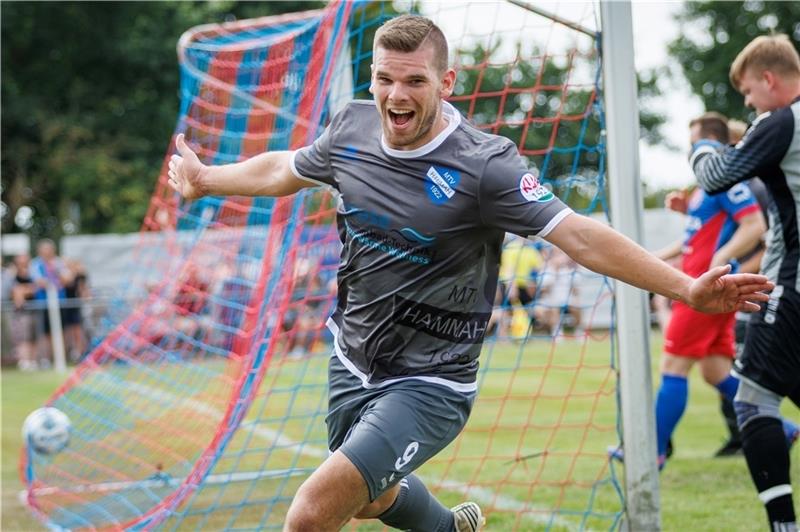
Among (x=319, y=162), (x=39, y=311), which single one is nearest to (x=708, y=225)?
(x=319, y=162)

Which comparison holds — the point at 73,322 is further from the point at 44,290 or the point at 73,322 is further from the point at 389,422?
the point at 389,422

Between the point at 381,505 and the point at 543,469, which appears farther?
the point at 543,469

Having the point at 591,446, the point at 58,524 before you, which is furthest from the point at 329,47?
the point at 591,446

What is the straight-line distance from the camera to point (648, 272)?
10.5ft

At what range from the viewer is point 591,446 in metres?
7.93

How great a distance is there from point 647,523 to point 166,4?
90.8 feet

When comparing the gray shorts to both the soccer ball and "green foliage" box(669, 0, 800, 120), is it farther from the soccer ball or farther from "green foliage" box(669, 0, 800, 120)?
"green foliage" box(669, 0, 800, 120)

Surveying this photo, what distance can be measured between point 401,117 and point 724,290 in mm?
1166

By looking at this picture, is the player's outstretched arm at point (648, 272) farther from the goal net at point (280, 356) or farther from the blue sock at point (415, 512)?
the goal net at point (280, 356)

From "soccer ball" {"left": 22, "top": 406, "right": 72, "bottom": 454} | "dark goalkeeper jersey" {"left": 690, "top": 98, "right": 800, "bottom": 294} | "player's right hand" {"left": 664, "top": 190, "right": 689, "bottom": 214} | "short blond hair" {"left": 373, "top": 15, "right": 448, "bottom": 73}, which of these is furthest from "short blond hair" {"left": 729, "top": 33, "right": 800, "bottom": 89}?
"soccer ball" {"left": 22, "top": 406, "right": 72, "bottom": 454}

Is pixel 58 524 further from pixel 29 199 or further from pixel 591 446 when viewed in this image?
pixel 29 199

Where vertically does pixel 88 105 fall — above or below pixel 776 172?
above

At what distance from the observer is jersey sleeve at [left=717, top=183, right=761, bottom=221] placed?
21.0 feet

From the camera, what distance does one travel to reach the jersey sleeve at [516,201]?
11.0 ft
